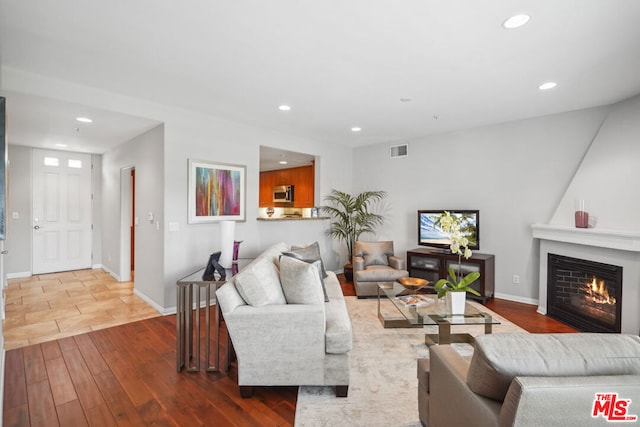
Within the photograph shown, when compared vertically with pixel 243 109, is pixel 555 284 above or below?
below

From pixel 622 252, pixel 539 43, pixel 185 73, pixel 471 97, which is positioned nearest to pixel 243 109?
pixel 185 73

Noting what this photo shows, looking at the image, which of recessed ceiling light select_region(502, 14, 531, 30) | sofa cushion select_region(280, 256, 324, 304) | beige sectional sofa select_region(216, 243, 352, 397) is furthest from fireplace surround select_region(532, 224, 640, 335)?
sofa cushion select_region(280, 256, 324, 304)

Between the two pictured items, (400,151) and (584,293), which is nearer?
(584,293)

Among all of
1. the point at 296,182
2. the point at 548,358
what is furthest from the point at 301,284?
the point at 296,182

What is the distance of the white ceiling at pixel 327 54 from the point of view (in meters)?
1.98

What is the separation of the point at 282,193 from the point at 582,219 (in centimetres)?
649

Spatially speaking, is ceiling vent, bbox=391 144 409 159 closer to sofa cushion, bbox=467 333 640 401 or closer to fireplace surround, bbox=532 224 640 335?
fireplace surround, bbox=532 224 640 335

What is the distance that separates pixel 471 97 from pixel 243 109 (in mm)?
2688

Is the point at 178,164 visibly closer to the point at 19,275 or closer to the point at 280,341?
the point at 280,341

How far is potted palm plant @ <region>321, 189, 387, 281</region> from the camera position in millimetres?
5758

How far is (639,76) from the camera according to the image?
2.94m

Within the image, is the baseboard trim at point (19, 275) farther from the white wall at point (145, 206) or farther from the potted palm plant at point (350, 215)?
the potted palm plant at point (350, 215)

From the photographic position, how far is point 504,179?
4.57 meters

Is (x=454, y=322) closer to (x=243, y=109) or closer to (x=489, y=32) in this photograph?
(x=489, y=32)
